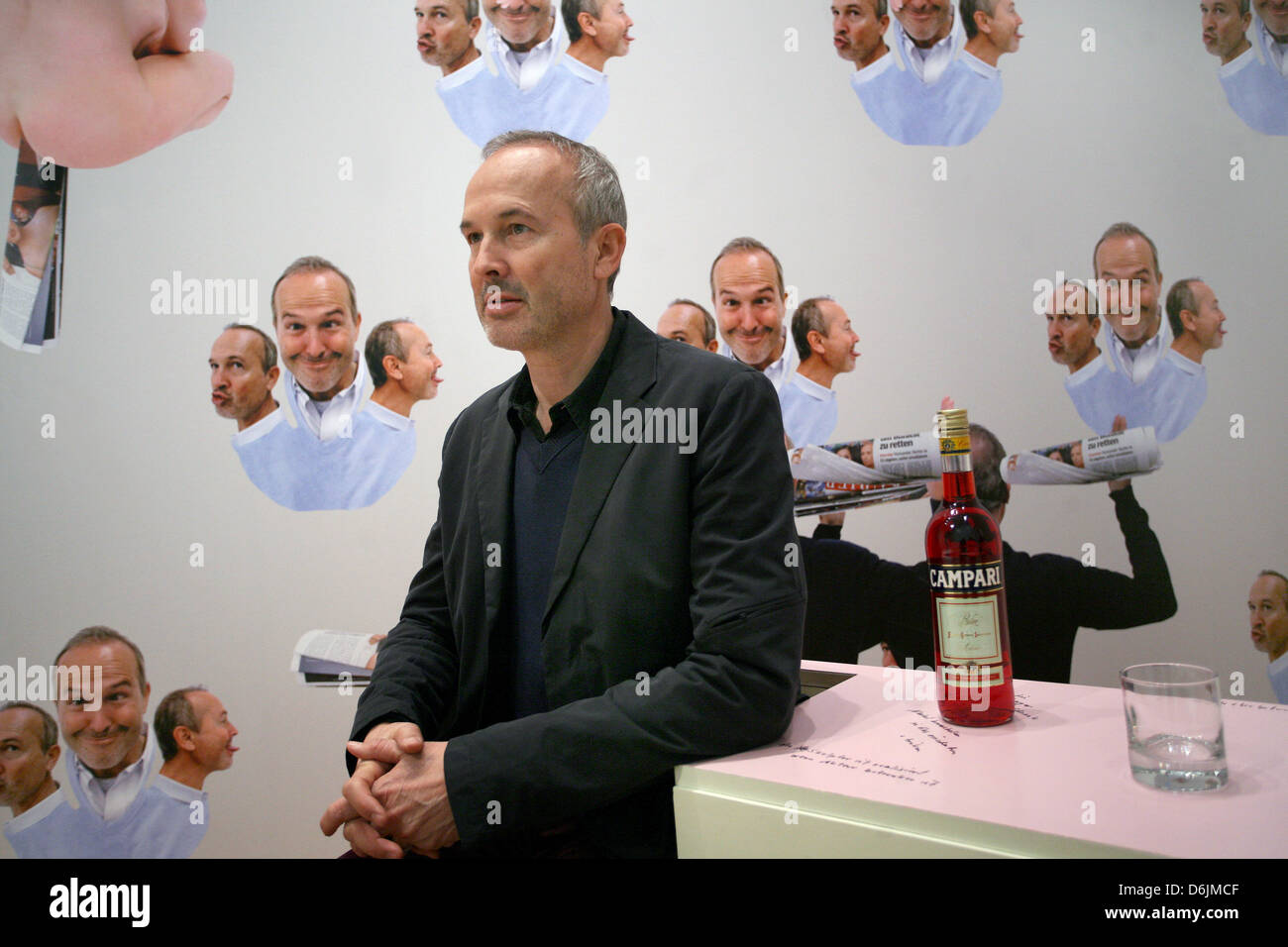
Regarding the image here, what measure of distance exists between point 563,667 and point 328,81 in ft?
7.37

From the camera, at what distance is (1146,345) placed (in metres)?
2.31

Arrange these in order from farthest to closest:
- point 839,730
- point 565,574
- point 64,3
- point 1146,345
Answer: point 64,3 < point 1146,345 < point 565,574 < point 839,730

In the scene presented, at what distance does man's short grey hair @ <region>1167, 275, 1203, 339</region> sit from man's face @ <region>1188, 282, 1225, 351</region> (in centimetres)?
1

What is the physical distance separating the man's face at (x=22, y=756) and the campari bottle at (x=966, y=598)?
2.82 meters

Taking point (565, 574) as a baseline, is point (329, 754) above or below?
below

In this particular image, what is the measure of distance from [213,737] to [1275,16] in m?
3.83

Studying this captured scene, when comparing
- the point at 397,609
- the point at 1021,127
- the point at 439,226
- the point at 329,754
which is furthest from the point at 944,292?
the point at 329,754

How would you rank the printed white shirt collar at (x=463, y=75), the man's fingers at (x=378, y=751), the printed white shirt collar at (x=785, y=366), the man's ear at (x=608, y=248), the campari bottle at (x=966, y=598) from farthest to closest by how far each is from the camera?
the printed white shirt collar at (x=463, y=75) < the printed white shirt collar at (x=785, y=366) < the man's ear at (x=608, y=248) < the man's fingers at (x=378, y=751) < the campari bottle at (x=966, y=598)

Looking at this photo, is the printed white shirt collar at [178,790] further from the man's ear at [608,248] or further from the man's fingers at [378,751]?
the man's ear at [608,248]

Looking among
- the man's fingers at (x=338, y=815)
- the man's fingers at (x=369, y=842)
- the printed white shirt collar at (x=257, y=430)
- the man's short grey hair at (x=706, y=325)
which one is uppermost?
the man's short grey hair at (x=706, y=325)

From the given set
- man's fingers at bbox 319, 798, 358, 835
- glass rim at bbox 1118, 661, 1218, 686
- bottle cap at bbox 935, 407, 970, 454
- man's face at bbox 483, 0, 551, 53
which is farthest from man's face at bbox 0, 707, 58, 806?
glass rim at bbox 1118, 661, 1218, 686

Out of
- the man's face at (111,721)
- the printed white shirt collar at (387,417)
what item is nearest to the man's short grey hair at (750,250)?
the printed white shirt collar at (387,417)

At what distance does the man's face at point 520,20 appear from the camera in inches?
100

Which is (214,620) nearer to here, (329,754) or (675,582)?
(329,754)
